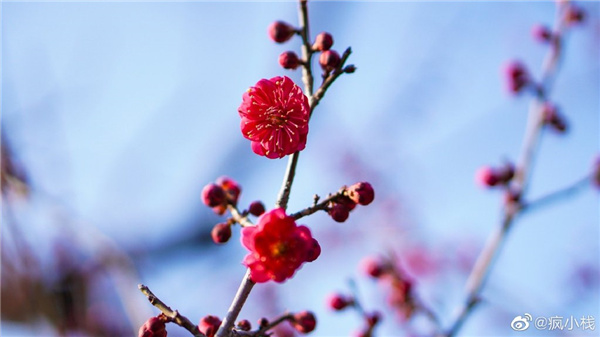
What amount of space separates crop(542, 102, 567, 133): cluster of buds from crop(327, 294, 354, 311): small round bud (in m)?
1.55

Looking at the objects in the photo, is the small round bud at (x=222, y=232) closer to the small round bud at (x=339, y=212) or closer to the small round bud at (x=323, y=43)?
the small round bud at (x=339, y=212)

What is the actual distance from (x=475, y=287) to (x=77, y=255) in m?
3.09

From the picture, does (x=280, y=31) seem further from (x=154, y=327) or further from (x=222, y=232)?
(x=154, y=327)

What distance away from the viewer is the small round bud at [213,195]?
156 centimetres

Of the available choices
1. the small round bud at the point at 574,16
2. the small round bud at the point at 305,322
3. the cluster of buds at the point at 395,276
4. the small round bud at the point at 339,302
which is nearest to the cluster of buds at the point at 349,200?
the small round bud at the point at 305,322

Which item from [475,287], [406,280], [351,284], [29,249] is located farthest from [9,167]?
[475,287]

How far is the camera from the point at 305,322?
1590mm

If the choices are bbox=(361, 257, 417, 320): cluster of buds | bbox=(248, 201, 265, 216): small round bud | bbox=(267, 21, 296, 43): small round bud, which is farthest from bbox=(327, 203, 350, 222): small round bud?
bbox=(361, 257, 417, 320): cluster of buds

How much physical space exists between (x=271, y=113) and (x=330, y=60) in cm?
21

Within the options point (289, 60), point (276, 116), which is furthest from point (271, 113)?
point (289, 60)

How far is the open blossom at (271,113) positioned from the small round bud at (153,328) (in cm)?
48

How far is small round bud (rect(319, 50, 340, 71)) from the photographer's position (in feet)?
4.99

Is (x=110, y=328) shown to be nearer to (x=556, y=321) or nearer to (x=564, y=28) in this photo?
(x=556, y=321)

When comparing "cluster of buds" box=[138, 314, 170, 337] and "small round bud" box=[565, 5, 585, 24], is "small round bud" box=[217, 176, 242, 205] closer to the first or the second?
"cluster of buds" box=[138, 314, 170, 337]
